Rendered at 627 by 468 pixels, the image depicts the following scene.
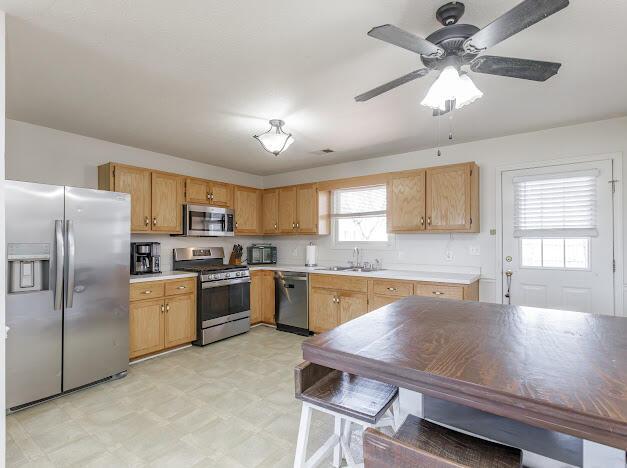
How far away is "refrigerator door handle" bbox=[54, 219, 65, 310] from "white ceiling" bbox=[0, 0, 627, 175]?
3.29 feet

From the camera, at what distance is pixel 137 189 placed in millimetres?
3625

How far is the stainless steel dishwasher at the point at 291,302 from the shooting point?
14.1ft

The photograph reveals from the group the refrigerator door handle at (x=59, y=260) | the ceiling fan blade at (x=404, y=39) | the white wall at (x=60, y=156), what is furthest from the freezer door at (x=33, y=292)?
the ceiling fan blade at (x=404, y=39)

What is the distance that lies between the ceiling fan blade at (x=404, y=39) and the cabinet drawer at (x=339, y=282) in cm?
267

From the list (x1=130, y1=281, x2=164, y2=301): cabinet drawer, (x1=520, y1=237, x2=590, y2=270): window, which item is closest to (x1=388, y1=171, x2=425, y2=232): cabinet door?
(x1=520, y1=237, x2=590, y2=270): window

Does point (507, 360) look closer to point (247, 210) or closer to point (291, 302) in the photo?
point (291, 302)

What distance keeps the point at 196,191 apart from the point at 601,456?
422 cm

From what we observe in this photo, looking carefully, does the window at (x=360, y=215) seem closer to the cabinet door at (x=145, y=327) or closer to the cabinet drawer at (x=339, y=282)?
the cabinet drawer at (x=339, y=282)

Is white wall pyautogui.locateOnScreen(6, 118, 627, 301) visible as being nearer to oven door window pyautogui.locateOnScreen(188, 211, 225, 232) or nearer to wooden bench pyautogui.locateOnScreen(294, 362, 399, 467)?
oven door window pyautogui.locateOnScreen(188, 211, 225, 232)

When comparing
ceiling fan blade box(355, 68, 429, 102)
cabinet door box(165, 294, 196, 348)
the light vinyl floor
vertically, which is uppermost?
ceiling fan blade box(355, 68, 429, 102)

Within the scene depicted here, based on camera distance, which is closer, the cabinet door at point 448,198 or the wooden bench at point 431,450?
the wooden bench at point 431,450

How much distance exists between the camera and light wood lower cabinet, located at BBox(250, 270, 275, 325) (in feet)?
15.0

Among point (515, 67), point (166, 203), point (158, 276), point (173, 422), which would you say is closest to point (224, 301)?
point (158, 276)

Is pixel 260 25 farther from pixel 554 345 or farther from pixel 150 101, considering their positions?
pixel 554 345
